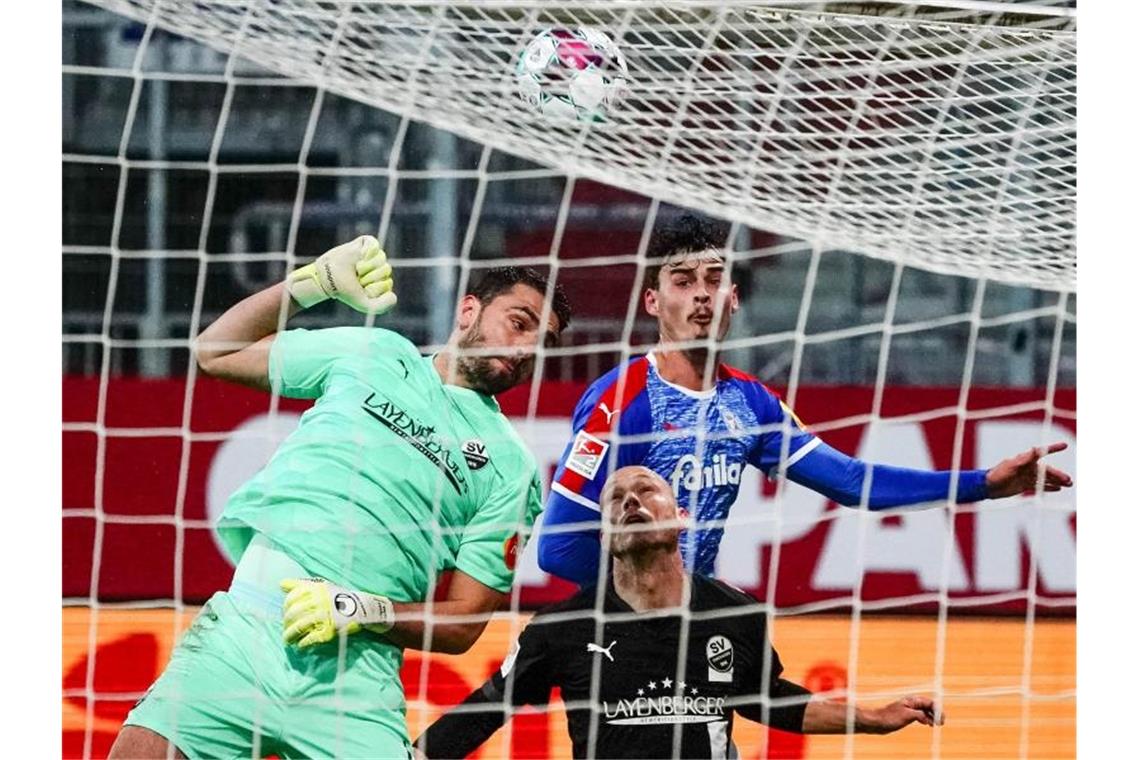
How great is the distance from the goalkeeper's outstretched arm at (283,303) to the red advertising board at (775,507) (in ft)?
0.17

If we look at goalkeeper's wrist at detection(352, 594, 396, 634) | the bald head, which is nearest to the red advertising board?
the bald head

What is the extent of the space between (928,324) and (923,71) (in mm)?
446

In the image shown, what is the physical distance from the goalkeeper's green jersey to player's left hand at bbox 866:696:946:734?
70cm

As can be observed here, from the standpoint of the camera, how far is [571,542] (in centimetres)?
270

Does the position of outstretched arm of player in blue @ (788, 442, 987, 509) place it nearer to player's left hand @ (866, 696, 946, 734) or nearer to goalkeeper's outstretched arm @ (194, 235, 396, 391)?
player's left hand @ (866, 696, 946, 734)

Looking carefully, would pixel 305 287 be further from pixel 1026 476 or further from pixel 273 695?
pixel 1026 476

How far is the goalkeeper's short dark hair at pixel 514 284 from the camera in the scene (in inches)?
106

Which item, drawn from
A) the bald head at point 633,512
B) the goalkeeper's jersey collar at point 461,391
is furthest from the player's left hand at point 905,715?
the goalkeeper's jersey collar at point 461,391

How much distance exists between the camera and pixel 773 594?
2.78 metres

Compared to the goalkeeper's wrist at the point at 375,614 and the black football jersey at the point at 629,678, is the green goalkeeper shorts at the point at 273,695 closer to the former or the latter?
the goalkeeper's wrist at the point at 375,614

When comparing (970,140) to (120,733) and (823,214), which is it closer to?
(823,214)

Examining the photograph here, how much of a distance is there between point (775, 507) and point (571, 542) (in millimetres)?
368

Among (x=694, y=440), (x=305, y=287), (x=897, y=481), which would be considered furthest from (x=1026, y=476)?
(x=305, y=287)

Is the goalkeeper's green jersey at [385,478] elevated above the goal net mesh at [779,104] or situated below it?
below
